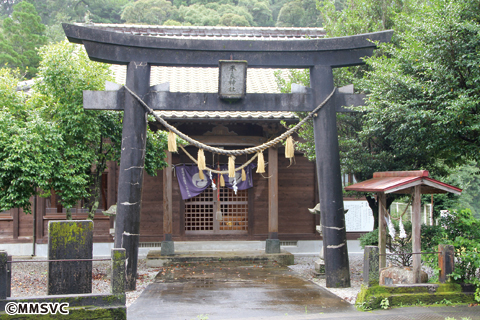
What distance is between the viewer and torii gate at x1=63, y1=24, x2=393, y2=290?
8.16 meters

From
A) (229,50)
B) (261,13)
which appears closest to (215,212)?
(229,50)

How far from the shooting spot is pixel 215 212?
13.8 metres

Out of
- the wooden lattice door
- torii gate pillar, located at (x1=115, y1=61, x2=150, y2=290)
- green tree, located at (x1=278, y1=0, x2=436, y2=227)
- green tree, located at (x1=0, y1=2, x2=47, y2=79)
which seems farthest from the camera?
green tree, located at (x1=0, y1=2, x2=47, y2=79)

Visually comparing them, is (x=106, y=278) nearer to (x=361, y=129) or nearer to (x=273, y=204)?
(x=273, y=204)

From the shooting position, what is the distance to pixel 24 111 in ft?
29.8

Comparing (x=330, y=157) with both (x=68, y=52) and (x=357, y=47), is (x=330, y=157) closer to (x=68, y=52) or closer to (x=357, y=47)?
(x=357, y=47)

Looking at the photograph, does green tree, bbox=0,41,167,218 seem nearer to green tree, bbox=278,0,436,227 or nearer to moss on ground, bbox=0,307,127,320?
moss on ground, bbox=0,307,127,320

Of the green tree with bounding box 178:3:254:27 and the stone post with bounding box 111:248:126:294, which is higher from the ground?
the green tree with bounding box 178:3:254:27

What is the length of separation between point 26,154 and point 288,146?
18.0 feet

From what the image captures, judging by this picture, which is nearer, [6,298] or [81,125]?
[6,298]

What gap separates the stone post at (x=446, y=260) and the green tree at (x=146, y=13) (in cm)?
3277

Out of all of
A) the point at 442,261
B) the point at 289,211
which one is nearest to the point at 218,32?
the point at 289,211

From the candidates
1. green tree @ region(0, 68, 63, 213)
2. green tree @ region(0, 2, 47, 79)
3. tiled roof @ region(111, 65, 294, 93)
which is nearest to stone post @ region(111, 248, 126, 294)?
green tree @ region(0, 68, 63, 213)

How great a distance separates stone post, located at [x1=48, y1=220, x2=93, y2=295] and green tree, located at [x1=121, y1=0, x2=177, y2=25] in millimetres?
31685
